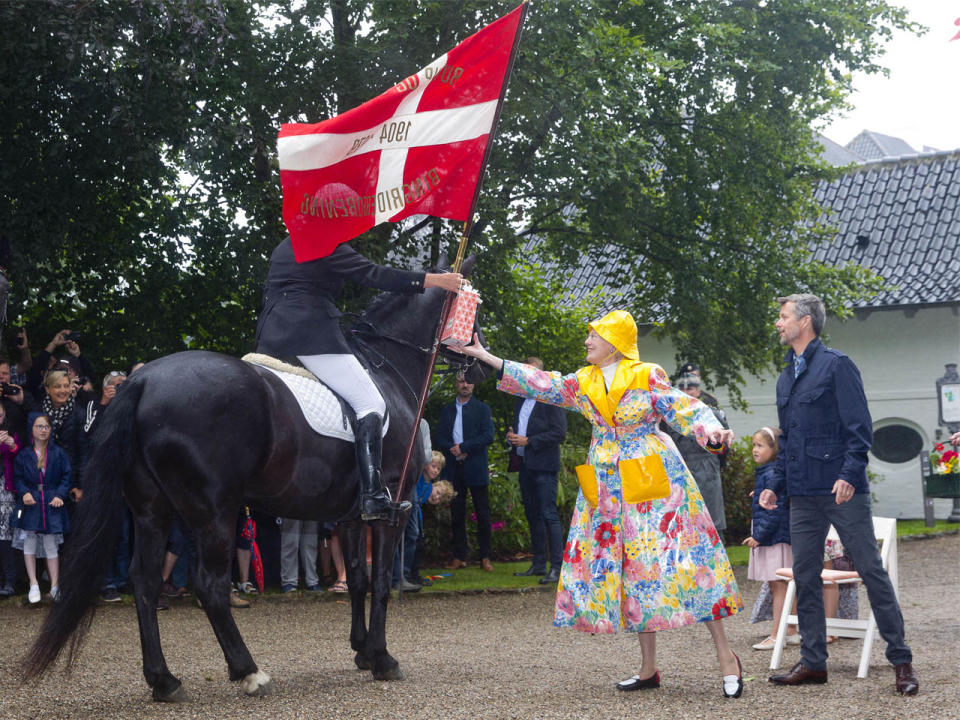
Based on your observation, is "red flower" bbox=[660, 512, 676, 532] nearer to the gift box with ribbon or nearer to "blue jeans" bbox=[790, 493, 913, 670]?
"blue jeans" bbox=[790, 493, 913, 670]

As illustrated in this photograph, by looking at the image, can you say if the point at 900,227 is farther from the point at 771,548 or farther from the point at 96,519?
the point at 96,519

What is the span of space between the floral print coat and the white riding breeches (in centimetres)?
122

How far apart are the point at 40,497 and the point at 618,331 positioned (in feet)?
18.4

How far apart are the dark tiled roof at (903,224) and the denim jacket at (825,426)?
57.7ft

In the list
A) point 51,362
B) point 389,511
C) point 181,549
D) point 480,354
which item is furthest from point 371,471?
point 51,362

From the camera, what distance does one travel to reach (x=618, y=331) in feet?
A: 20.5

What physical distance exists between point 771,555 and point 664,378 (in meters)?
2.39

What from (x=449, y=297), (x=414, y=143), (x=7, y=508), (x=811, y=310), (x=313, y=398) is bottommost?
(x=7, y=508)

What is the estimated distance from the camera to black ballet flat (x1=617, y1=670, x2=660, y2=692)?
6.13m

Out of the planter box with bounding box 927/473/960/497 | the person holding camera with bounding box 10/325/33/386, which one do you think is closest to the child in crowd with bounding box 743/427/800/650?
the person holding camera with bounding box 10/325/33/386

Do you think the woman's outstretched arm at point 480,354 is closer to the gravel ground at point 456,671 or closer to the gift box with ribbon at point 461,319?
the gift box with ribbon at point 461,319

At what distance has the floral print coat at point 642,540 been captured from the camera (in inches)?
232

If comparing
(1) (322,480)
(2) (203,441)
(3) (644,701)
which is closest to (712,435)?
(3) (644,701)

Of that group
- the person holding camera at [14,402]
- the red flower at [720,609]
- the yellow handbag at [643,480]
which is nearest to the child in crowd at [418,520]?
the person holding camera at [14,402]
